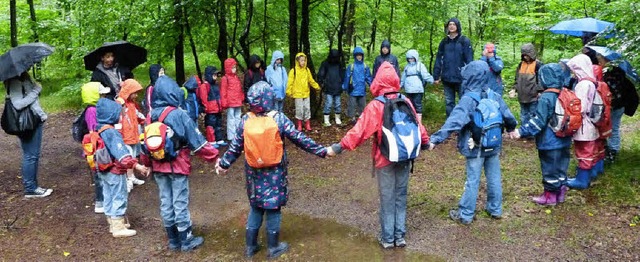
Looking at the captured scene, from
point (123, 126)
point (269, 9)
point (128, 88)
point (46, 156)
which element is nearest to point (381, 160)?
point (128, 88)

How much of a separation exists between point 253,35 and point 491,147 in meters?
9.34

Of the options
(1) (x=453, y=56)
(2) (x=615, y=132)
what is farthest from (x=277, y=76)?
(2) (x=615, y=132)

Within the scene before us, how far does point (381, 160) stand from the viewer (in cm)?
471

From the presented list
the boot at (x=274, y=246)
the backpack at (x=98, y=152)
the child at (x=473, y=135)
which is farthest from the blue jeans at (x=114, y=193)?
the child at (x=473, y=135)

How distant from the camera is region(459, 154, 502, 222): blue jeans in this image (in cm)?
528

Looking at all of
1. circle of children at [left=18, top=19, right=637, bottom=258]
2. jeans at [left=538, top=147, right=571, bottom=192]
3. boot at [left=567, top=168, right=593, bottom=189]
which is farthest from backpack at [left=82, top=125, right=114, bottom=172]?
boot at [left=567, top=168, right=593, bottom=189]

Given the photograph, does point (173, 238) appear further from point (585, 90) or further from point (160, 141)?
point (585, 90)

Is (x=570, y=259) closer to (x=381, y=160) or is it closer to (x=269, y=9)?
(x=381, y=160)

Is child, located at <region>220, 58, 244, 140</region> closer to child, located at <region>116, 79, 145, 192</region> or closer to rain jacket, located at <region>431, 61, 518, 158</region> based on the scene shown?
child, located at <region>116, 79, 145, 192</region>

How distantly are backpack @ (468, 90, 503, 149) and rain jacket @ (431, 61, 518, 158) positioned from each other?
0.17 feet

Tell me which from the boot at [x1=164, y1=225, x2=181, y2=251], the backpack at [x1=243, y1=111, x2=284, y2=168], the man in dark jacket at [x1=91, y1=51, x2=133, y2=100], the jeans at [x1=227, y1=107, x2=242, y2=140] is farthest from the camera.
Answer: the jeans at [x1=227, y1=107, x2=242, y2=140]

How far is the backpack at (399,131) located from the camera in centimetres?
450

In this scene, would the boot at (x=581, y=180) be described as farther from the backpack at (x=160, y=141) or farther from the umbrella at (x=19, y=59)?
the umbrella at (x=19, y=59)

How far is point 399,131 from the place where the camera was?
14.8ft
